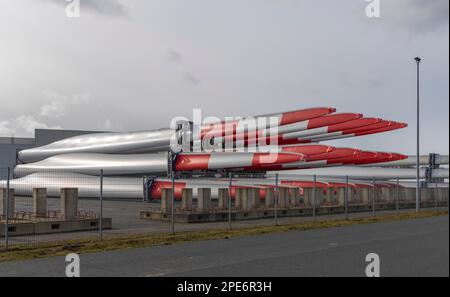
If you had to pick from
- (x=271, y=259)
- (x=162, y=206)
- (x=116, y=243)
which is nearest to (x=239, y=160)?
(x=162, y=206)

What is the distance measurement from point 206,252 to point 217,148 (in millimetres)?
25146

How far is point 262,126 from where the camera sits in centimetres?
3638

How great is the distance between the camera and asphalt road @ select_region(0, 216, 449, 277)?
32.1 feet

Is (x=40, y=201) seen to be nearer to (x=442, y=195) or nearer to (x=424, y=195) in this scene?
(x=424, y=195)

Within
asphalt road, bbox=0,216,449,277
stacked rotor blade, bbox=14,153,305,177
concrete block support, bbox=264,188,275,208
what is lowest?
asphalt road, bbox=0,216,449,277

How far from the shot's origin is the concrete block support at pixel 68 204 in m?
18.3

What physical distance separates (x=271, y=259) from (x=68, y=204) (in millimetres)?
9585

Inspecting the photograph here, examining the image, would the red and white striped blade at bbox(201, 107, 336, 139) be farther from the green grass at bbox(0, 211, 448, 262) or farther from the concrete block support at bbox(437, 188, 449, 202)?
the green grass at bbox(0, 211, 448, 262)

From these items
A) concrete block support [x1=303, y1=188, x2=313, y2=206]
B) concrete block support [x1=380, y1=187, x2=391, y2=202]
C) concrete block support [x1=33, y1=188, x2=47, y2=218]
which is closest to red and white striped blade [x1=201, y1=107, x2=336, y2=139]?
concrete block support [x1=380, y1=187, x2=391, y2=202]

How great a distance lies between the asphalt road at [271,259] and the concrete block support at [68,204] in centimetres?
604

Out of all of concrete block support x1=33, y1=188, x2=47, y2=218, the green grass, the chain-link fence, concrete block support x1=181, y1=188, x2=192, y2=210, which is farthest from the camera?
concrete block support x1=181, y1=188, x2=192, y2=210
